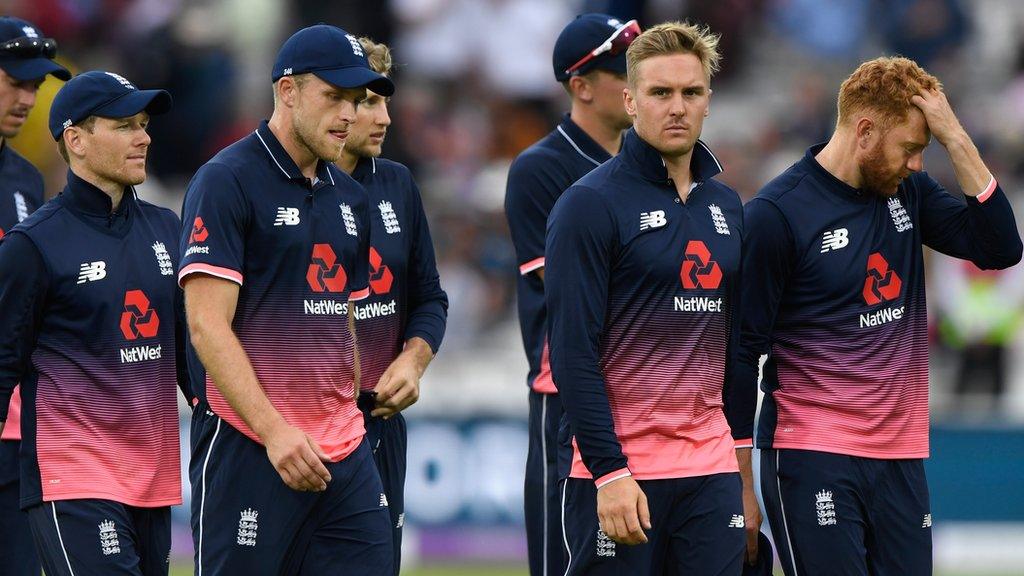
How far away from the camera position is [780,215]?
6.53 metres

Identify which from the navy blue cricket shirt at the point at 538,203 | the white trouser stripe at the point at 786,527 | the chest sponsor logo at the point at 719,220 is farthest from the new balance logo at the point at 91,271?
the white trouser stripe at the point at 786,527

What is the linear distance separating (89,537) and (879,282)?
323 cm

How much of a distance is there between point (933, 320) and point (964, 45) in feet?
12.0

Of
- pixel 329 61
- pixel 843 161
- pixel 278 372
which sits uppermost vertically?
pixel 329 61

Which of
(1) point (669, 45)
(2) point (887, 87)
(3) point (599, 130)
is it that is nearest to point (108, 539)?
(1) point (669, 45)

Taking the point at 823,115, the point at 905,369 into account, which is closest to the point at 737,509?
the point at 905,369

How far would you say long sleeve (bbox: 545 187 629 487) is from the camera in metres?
5.87

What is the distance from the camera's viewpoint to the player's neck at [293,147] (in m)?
6.16

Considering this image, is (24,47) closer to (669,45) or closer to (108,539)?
(108,539)

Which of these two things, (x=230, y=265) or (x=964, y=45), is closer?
(x=230, y=265)

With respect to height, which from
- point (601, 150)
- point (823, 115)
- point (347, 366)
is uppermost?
point (823, 115)

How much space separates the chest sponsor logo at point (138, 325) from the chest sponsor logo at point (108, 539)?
654mm

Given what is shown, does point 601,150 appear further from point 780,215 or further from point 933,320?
point 933,320

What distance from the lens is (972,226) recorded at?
21.8 feet
